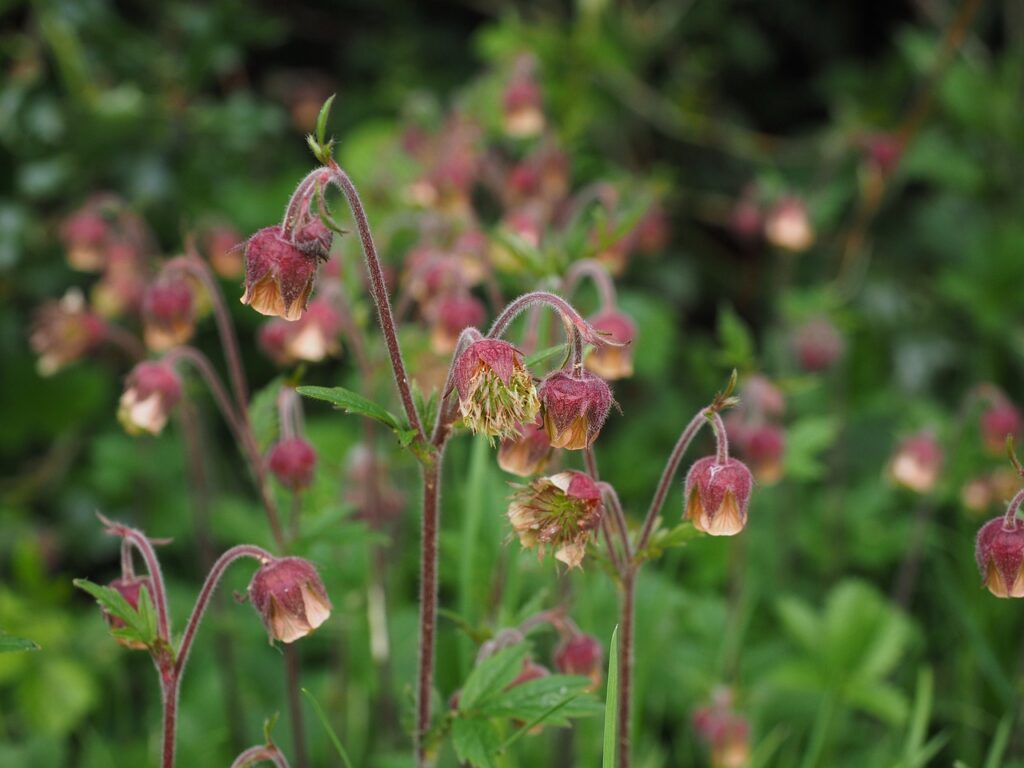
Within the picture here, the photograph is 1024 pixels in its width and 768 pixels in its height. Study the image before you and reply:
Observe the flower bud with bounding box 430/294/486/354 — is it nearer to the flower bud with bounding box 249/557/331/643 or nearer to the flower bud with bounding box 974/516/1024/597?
the flower bud with bounding box 249/557/331/643

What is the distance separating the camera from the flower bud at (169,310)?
229 centimetres

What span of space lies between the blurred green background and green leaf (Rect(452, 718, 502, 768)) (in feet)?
0.64

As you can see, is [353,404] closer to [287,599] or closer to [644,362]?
[287,599]

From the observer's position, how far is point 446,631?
2818 mm

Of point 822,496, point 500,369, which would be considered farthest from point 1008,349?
point 500,369

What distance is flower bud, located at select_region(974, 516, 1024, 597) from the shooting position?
151cm

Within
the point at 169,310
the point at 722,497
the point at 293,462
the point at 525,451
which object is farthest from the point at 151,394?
the point at 722,497

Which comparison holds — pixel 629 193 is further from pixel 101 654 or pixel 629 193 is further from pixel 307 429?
pixel 101 654

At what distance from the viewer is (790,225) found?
3.35 metres

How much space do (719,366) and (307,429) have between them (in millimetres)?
1347

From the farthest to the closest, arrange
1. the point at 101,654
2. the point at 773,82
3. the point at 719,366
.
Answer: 1. the point at 773,82
2. the point at 719,366
3. the point at 101,654

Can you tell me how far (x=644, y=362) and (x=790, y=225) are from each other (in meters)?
0.63

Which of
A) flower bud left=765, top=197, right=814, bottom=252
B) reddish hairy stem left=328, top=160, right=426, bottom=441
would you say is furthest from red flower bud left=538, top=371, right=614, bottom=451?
flower bud left=765, top=197, right=814, bottom=252

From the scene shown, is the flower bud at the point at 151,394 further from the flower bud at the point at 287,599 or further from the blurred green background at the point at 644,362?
the flower bud at the point at 287,599
